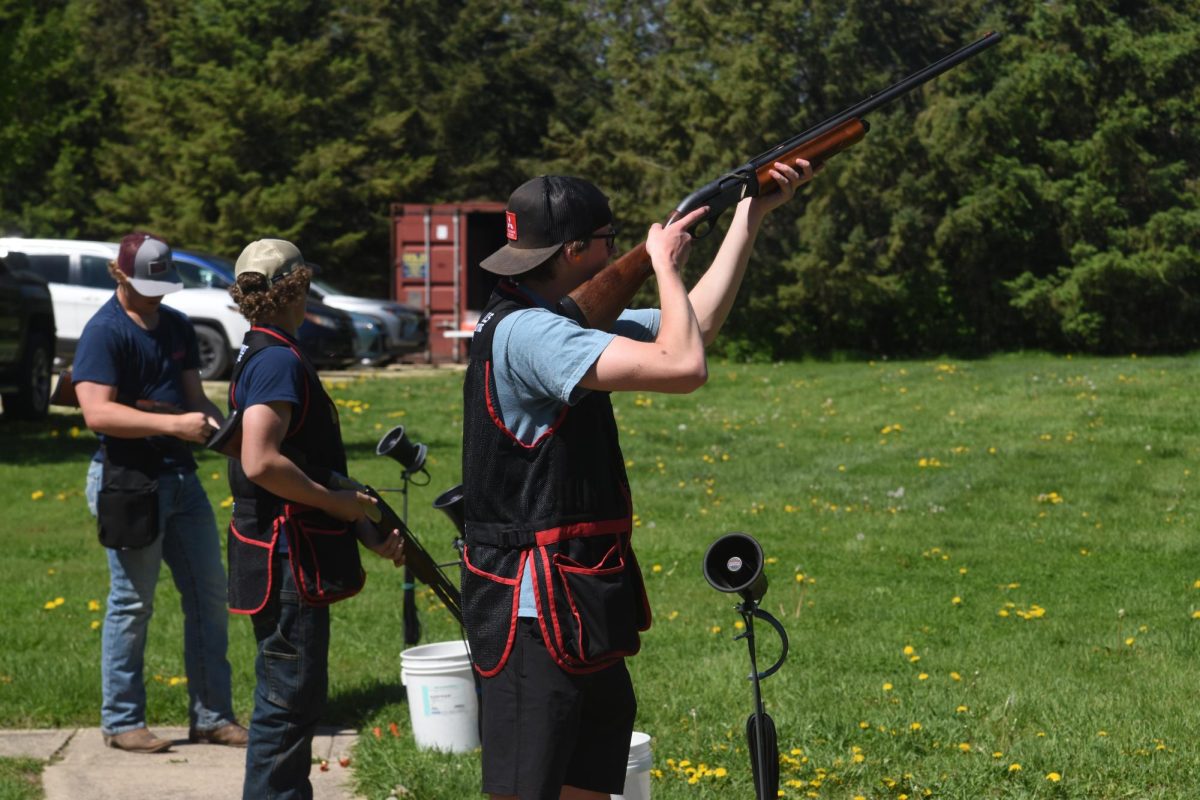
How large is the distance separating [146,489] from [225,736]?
112cm

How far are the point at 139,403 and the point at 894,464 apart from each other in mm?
8071

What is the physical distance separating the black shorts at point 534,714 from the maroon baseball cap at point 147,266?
2909 mm

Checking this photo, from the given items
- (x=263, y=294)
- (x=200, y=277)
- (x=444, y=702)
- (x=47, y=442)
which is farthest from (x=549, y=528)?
(x=200, y=277)

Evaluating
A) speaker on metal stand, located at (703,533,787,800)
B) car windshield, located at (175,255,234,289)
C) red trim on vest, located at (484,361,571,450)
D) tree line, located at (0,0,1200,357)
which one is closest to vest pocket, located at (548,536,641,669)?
red trim on vest, located at (484,361,571,450)

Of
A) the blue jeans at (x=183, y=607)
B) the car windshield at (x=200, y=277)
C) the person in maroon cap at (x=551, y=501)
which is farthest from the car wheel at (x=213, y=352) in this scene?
the person in maroon cap at (x=551, y=501)

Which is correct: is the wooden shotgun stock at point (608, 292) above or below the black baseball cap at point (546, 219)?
below

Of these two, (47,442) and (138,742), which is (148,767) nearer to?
(138,742)

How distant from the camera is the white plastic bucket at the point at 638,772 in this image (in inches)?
186

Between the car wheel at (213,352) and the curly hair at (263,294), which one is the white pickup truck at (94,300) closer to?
the car wheel at (213,352)

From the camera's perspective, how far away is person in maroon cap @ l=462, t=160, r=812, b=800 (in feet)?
11.2

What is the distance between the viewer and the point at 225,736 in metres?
6.26

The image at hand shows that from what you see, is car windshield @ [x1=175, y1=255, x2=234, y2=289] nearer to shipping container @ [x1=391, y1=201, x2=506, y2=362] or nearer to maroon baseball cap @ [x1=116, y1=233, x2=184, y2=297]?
shipping container @ [x1=391, y1=201, x2=506, y2=362]

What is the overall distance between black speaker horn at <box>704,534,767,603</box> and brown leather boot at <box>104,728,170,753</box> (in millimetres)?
3217

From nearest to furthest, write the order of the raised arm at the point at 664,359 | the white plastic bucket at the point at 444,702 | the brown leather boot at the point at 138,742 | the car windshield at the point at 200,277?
the raised arm at the point at 664,359 → the white plastic bucket at the point at 444,702 → the brown leather boot at the point at 138,742 → the car windshield at the point at 200,277
